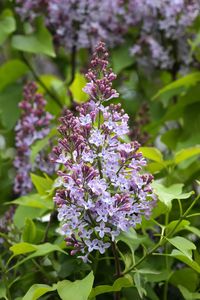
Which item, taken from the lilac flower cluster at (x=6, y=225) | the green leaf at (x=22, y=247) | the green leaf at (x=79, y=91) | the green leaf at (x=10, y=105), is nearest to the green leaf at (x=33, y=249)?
the green leaf at (x=22, y=247)

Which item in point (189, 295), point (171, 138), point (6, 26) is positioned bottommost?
point (189, 295)

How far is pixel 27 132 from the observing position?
6.43 ft

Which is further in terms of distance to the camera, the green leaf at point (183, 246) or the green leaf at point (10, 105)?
the green leaf at point (10, 105)

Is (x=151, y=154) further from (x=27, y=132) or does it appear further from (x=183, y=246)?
(x=27, y=132)

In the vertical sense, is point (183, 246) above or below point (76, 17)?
below

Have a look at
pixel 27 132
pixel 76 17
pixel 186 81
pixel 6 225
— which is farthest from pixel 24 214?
pixel 76 17

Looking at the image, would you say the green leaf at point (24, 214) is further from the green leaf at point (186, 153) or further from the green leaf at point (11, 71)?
the green leaf at point (11, 71)

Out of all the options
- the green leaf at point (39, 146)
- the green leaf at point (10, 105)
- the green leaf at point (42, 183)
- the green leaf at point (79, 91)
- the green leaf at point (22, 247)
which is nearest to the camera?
the green leaf at point (22, 247)

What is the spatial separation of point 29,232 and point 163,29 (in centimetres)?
106

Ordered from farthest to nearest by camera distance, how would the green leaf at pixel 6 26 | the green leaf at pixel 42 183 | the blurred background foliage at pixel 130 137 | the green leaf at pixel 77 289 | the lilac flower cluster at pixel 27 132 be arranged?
the green leaf at pixel 6 26
the lilac flower cluster at pixel 27 132
the green leaf at pixel 42 183
the blurred background foliage at pixel 130 137
the green leaf at pixel 77 289

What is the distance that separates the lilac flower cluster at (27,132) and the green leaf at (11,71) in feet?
1.20

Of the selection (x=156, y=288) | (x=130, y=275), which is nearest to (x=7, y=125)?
(x=156, y=288)

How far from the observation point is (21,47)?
224cm

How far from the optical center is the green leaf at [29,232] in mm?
1516
